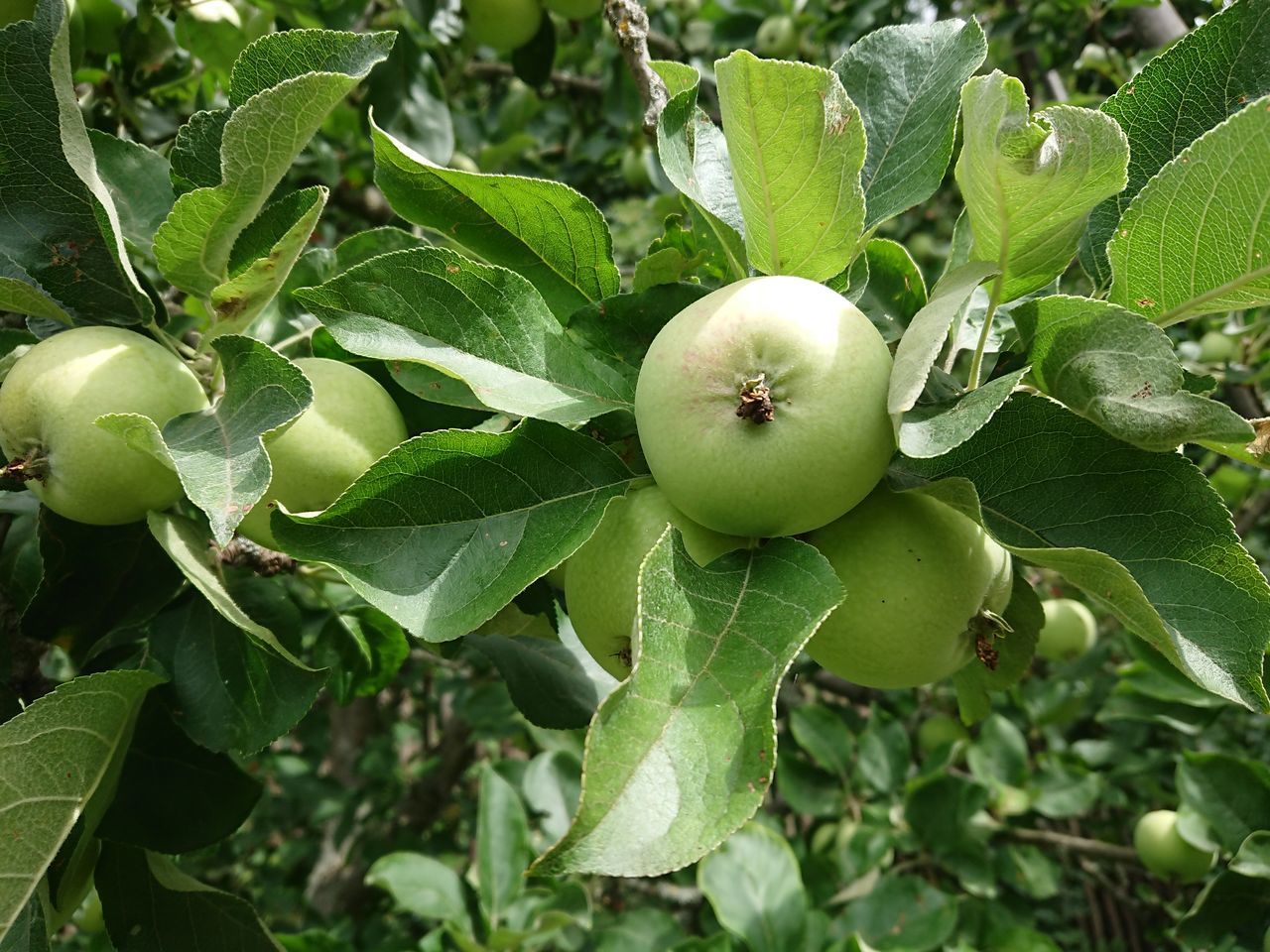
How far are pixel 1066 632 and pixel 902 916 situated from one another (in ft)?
4.19

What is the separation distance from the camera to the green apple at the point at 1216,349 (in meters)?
2.26

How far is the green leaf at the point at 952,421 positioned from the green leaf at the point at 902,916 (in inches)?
54.0

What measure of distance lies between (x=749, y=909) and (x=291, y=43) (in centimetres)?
153

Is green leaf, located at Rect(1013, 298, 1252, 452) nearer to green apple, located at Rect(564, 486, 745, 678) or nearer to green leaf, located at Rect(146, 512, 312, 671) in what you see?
green apple, located at Rect(564, 486, 745, 678)

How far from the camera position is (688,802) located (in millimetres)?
547

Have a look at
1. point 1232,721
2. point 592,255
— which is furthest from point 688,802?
point 1232,721

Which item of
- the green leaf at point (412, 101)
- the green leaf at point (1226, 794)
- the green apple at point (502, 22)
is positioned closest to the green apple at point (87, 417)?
the green leaf at point (412, 101)

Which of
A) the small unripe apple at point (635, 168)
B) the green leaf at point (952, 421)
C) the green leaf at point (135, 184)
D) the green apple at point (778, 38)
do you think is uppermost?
the green leaf at point (952, 421)

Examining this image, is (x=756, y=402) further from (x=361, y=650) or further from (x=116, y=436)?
(x=361, y=650)

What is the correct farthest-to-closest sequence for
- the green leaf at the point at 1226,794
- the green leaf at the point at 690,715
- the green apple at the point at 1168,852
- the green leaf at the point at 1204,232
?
the green apple at the point at 1168,852 < the green leaf at the point at 1226,794 < the green leaf at the point at 1204,232 < the green leaf at the point at 690,715

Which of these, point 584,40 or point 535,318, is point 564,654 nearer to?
point 535,318

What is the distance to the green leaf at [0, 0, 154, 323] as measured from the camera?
2.67ft

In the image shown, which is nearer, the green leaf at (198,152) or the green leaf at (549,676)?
the green leaf at (198,152)

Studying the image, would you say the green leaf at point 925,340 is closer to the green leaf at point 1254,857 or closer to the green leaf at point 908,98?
the green leaf at point 908,98
